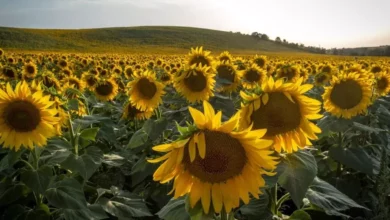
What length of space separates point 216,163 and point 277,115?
789mm

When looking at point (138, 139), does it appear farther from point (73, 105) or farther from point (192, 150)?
point (192, 150)

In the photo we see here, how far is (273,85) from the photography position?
8.66 feet

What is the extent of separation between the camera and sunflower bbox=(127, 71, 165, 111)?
18.3ft

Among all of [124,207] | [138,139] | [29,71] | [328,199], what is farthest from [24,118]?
[29,71]

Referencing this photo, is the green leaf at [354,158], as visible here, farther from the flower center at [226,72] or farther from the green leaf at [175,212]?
the flower center at [226,72]

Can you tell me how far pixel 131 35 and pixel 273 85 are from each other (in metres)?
82.7

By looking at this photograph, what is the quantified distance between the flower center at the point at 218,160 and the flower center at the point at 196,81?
309 cm

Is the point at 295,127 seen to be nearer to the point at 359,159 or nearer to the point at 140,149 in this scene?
the point at 359,159

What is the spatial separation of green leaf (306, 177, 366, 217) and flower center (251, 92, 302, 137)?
1.62ft

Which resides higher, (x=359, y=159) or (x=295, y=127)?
(x=295, y=127)

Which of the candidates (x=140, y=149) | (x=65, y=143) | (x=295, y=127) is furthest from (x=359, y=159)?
(x=65, y=143)

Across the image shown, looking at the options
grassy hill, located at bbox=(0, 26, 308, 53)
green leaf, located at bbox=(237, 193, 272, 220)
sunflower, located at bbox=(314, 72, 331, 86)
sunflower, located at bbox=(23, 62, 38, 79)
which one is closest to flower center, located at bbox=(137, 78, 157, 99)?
green leaf, located at bbox=(237, 193, 272, 220)

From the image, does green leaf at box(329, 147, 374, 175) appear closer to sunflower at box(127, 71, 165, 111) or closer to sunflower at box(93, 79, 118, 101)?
sunflower at box(127, 71, 165, 111)

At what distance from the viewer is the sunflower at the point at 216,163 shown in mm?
1944
